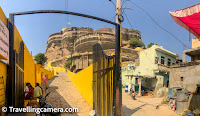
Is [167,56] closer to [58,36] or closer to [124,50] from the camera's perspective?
[124,50]

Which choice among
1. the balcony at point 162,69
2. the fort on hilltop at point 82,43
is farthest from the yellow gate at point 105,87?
the fort on hilltop at point 82,43

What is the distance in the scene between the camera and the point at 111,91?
493 centimetres

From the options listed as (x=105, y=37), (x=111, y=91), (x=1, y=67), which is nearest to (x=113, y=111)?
(x=111, y=91)

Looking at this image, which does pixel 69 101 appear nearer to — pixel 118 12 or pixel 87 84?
pixel 87 84

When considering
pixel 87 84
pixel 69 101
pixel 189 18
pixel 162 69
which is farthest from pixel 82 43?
pixel 189 18

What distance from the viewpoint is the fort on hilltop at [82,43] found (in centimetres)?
4522

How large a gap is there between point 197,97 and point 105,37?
4232 centimetres

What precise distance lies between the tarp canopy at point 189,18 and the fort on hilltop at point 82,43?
34.3m

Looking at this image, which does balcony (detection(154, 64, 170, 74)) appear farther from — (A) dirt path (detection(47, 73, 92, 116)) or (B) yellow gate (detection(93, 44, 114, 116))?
(B) yellow gate (detection(93, 44, 114, 116))

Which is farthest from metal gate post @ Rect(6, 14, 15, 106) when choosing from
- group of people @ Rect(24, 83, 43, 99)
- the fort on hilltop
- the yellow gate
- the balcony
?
the fort on hilltop

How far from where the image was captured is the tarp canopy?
16.0ft

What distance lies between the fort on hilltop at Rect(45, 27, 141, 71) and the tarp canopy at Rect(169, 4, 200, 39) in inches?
1349

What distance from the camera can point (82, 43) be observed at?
5016 centimetres

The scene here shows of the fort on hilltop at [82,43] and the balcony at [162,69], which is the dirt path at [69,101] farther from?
the fort on hilltop at [82,43]
